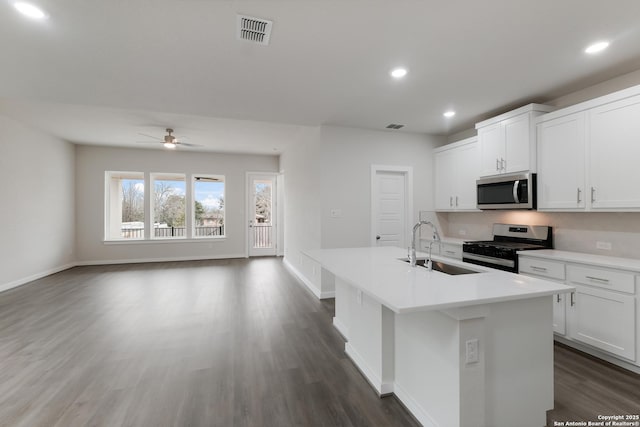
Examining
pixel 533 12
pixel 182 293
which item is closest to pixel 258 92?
pixel 533 12

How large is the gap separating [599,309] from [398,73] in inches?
111

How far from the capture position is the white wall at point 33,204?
4605 mm

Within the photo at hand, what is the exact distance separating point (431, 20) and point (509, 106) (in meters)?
2.41

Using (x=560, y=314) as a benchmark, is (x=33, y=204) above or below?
above

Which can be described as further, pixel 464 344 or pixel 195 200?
pixel 195 200

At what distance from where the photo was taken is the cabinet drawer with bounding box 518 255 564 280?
2787 millimetres

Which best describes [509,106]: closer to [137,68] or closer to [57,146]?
[137,68]

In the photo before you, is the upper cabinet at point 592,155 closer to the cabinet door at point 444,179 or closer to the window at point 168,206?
the cabinet door at point 444,179

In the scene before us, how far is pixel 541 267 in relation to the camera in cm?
294

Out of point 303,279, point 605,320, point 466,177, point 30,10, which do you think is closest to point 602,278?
point 605,320

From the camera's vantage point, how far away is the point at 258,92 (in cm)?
318

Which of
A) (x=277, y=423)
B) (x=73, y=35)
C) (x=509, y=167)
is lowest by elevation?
(x=277, y=423)

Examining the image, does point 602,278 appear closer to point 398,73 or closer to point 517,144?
point 517,144

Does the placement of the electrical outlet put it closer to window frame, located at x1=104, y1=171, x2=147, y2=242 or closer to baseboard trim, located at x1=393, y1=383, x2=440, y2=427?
baseboard trim, located at x1=393, y1=383, x2=440, y2=427
